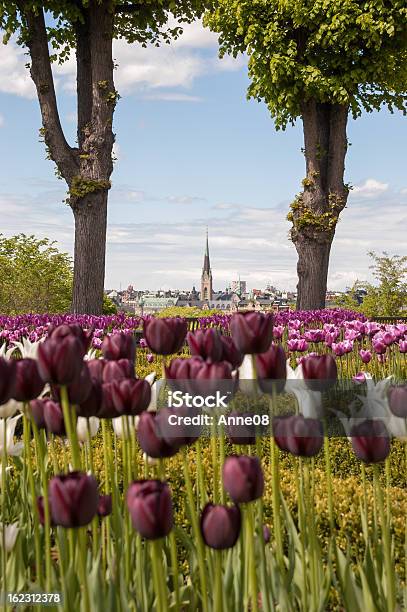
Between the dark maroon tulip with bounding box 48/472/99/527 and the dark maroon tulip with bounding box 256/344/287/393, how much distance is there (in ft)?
1.97

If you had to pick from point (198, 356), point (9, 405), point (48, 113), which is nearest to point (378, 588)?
point (198, 356)

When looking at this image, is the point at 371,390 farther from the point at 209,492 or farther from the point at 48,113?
the point at 48,113

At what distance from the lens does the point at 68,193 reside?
1656 centimetres

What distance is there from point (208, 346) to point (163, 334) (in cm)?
19

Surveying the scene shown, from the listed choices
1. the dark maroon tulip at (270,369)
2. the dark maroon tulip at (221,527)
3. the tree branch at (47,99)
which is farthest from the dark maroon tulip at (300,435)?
the tree branch at (47,99)

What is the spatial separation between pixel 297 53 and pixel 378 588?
18607mm

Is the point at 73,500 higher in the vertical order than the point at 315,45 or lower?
lower

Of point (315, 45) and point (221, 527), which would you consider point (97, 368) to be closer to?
point (221, 527)

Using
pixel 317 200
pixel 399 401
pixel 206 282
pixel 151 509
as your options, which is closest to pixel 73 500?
pixel 151 509

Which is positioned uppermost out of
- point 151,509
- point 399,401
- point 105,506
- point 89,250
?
point 89,250

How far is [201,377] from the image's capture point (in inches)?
66.1

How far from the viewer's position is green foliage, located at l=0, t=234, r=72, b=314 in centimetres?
3222

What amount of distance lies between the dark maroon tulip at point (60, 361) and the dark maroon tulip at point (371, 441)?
0.81 meters

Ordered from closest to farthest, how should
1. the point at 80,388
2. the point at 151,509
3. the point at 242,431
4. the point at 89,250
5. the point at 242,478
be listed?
the point at 151,509
the point at 242,478
the point at 80,388
the point at 242,431
the point at 89,250
